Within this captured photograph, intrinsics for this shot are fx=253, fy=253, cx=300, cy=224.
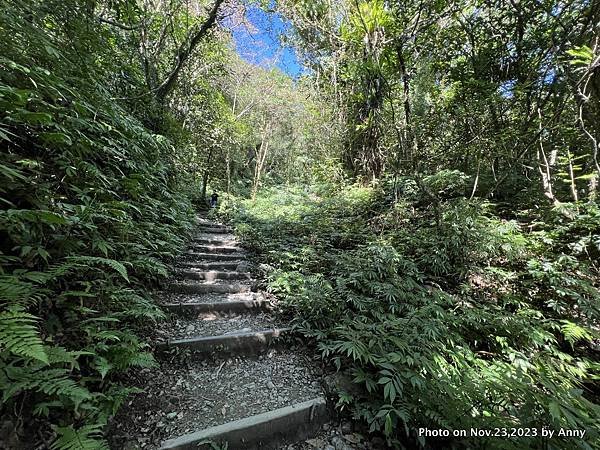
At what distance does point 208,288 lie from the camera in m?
3.52

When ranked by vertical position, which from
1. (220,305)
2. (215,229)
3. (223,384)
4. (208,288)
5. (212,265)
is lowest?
(223,384)

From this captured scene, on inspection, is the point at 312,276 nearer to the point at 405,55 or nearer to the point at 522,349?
the point at 522,349

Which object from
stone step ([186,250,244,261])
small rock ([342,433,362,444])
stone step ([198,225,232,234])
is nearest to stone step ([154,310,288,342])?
small rock ([342,433,362,444])

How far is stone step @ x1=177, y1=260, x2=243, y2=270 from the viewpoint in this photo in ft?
13.6

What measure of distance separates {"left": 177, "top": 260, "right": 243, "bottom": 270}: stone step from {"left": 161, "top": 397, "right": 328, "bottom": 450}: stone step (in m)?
2.76

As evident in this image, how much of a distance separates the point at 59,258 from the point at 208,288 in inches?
74.6

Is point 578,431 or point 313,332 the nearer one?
point 578,431

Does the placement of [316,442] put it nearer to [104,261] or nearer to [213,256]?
[104,261]

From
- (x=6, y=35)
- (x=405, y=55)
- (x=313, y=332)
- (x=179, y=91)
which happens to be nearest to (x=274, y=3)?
(x=179, y=91)

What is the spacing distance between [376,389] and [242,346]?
1309 millimetres

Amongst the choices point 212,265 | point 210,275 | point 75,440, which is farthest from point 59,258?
point 212,265

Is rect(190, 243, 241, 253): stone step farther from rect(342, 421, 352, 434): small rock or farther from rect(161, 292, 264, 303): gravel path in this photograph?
rect(342, 421, 352, 434): small rock

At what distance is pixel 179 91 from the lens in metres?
7.30

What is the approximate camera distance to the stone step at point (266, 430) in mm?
1606
